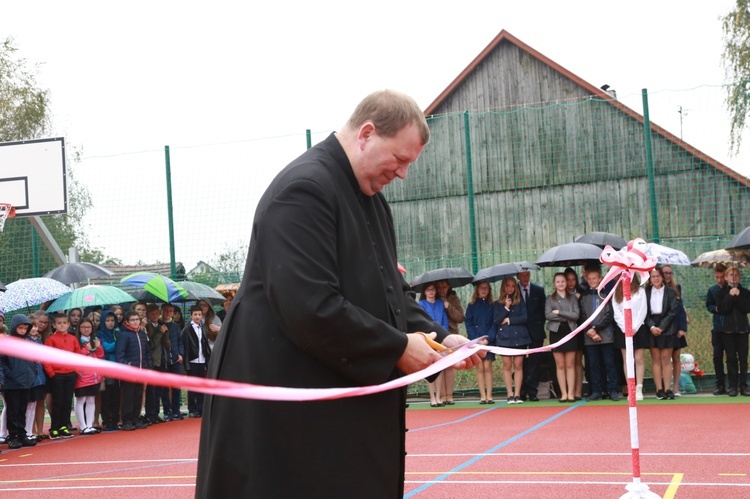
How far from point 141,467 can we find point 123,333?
507cm

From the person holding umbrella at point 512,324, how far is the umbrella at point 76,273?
20.8ft

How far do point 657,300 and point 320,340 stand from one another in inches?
455

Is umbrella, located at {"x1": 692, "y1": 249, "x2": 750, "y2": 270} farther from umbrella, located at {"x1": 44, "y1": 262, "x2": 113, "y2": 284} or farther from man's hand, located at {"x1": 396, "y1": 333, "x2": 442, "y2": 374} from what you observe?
man's hand, located at {"x1": 396, "y1": 333, "x2": 442, "y2": 374}

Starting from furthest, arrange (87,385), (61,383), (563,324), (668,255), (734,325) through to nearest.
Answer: (563,324), (668,255), (734,325), (87,385), (61,383)

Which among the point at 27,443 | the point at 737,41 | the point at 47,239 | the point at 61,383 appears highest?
the point at 737,41

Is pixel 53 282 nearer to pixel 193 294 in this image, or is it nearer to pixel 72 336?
pixel 72 336

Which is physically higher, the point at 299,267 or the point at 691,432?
the point at 299,267

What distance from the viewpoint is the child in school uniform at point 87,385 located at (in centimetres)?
A: 1323

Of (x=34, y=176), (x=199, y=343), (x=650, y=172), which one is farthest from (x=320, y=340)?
(x=34, y=176)

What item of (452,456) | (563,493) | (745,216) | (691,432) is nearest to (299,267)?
(563,493)

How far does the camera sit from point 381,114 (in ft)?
10.1

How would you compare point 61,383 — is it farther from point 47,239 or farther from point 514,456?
point 514,456

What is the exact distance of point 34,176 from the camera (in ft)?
49.3

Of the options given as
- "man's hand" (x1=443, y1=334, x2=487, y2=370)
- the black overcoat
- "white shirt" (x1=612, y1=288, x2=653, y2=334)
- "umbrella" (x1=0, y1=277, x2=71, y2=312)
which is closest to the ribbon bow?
"man's hand" (x1=443, y1=334, x2=487, y2=370)
